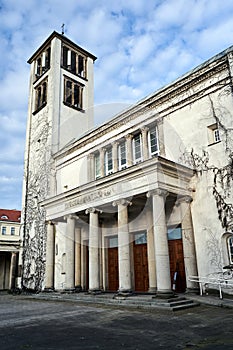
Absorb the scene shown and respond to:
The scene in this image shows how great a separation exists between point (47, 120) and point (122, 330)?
2157cm

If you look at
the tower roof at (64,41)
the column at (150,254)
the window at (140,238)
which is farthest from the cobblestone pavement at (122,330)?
the tower roof at (64,41)

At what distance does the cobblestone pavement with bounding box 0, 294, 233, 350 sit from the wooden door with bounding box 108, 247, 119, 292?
8.06m

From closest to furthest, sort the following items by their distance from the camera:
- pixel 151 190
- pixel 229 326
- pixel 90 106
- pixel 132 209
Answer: pixel 229 326 < pixel 151 190 < pixel 132 209 < pixel 90 106

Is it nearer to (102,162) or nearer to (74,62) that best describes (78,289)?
(102,162)

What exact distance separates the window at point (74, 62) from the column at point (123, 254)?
63.0 ft

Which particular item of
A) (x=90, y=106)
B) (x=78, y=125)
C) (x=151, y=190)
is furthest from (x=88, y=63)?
(x=151, y=190)

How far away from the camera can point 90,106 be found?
29562 millimetres

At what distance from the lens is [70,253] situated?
17.0 meters

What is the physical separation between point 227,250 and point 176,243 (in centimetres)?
303

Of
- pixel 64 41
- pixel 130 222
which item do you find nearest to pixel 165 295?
pixel 130 222

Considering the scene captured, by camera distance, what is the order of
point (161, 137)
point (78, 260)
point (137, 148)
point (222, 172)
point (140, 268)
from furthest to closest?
point (78, 260)
point (137, 148)
point (140, 268)
point (161, 137)
point (222, 172)

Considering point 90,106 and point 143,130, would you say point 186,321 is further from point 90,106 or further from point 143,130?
point 90,106

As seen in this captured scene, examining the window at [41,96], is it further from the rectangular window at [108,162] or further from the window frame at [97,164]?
the rectangular window at [108,162]

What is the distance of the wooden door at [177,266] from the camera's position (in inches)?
574
